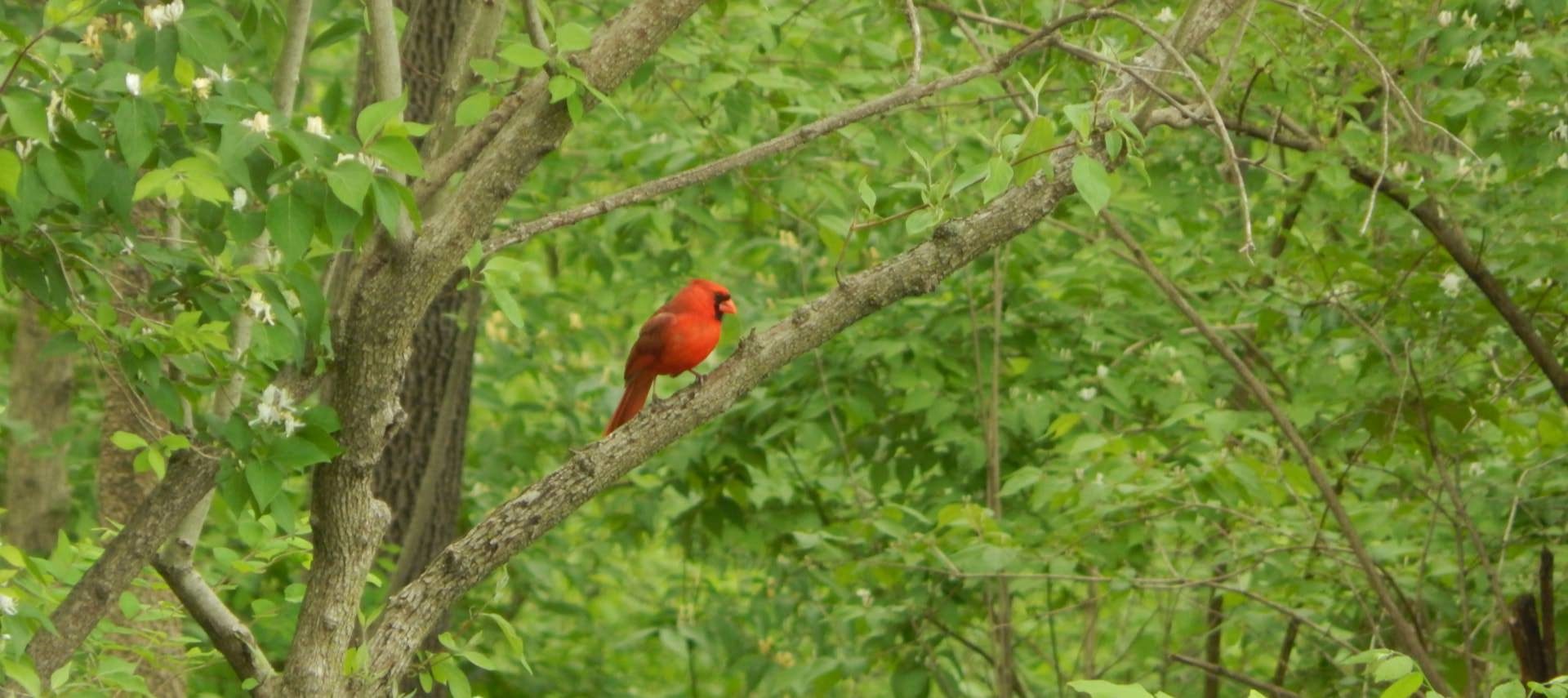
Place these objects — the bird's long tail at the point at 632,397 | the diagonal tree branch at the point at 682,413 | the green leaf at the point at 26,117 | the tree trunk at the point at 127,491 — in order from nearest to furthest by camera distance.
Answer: the green leaf at the point at 26,117 → the diagonal tree branch at the point at 682,413 → the bird's long tail at the point at 632,397 → the tree trunk at the point at 127,491

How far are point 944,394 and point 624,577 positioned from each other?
15.1 feet

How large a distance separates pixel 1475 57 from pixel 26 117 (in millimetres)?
3438

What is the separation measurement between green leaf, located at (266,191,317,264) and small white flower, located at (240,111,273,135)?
0.10 metres

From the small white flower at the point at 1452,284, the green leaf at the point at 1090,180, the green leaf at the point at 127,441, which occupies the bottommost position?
the small white flower at the point at 1452,284

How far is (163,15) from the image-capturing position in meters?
2.68

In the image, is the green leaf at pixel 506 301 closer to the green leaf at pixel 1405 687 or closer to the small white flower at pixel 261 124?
the small white flower at pixel 261 124

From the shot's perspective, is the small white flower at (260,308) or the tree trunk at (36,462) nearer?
the small white flower at (260,308)

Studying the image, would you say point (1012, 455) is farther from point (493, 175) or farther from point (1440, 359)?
point (493, 175)

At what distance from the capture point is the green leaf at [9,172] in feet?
7.91

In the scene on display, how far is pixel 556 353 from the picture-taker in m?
8.34

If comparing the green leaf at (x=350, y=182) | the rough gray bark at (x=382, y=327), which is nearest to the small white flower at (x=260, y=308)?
the rough gray bark at (x=382, y=327)

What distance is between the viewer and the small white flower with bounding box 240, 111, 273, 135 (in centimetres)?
241

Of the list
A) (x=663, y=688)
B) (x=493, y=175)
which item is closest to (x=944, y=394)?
(x=493, y=175)

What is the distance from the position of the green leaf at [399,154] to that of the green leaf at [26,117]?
1.45ft
